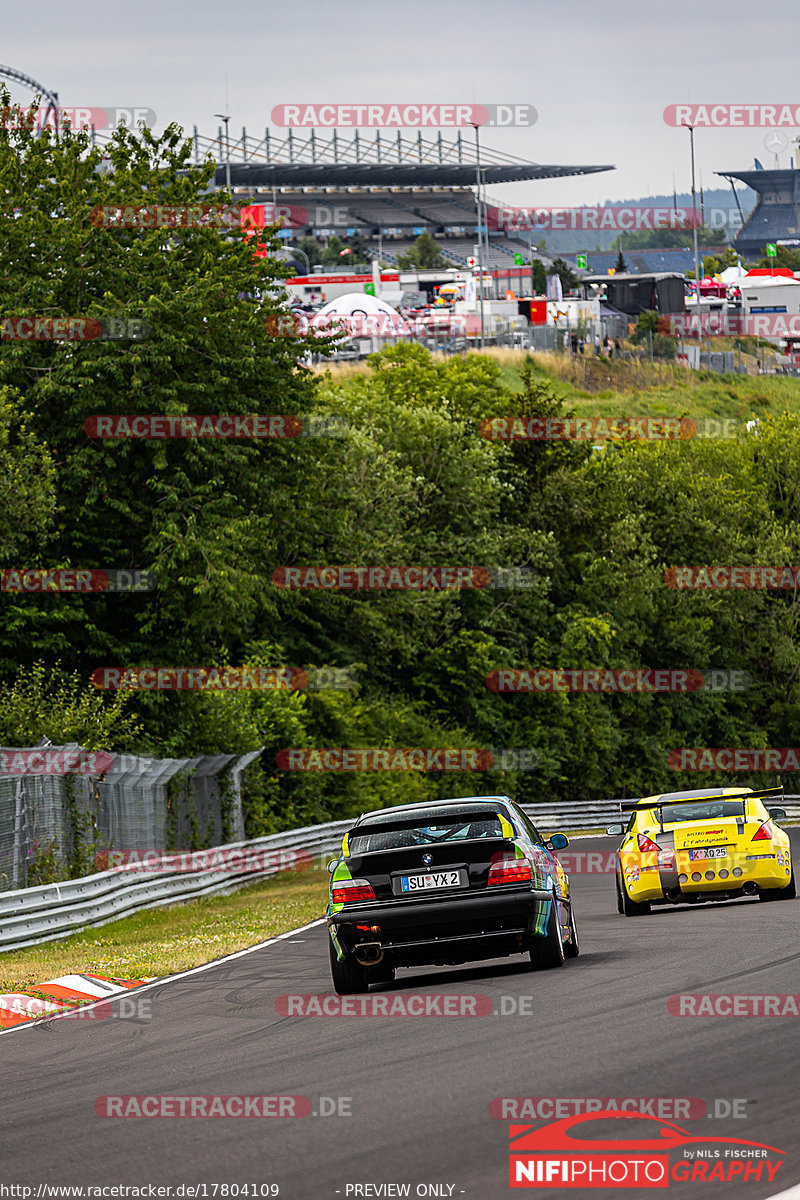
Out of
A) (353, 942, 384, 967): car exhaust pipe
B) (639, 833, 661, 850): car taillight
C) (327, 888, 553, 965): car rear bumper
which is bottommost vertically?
(639, 833, 661, 850): car taillight

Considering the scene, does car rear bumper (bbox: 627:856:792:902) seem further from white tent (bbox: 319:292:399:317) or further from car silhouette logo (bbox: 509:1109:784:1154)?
white tent (bbox: 319:292:399:317)

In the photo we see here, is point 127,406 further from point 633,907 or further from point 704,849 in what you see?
point 704,849

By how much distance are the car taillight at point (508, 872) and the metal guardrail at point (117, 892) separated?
753 cm

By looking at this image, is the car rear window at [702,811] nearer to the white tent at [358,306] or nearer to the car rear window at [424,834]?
the car rear window at [424,834]

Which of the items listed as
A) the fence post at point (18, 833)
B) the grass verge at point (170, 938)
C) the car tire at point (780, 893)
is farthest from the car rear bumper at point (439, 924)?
the fence post at point (18, 833)

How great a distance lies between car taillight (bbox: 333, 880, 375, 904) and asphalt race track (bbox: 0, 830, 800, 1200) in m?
0.90

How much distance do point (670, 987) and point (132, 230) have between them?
25.1 metres

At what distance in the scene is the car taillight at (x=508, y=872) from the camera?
39.2 ft

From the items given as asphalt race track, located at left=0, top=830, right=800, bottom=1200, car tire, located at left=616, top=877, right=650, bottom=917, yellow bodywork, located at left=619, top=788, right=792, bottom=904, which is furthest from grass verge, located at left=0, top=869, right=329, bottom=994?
yellow bodywork, located at left=619, top=788, right=792, bottom=904

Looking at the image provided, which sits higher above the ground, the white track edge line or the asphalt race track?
the asphalt race track

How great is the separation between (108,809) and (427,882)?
12.5m

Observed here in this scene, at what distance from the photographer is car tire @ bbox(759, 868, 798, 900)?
17.0 meters

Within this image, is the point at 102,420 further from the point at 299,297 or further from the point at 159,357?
the point at 299,297

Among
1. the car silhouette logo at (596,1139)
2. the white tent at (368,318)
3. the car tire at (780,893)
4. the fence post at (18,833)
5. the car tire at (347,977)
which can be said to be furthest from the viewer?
the white tent at (368,318)
